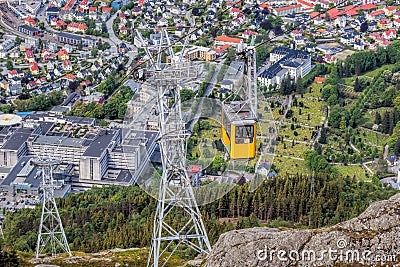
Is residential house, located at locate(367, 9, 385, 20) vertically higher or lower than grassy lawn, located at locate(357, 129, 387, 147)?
higher

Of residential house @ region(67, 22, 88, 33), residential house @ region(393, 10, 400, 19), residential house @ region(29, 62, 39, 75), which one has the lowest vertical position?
residential house @ region(29, 62, 39, 75)

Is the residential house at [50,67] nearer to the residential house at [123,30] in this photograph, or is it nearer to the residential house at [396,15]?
the residential house at [123,30]

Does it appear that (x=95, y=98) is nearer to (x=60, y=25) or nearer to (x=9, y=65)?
(x=9, y=65)

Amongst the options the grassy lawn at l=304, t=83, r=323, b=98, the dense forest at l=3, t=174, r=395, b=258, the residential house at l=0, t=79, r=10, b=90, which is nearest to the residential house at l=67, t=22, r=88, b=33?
the residential house at l=0, t=79, r=10, b=90

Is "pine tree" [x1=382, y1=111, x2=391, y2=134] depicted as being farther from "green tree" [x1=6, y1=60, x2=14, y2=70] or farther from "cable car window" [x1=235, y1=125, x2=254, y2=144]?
"green tree" [x1=6, y1=60, x2=14, y2=70]

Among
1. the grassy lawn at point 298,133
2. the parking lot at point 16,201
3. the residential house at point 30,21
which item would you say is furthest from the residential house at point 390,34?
the parking lot at point 16,201

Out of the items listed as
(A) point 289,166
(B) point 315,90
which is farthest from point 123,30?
(A) point 289,166
